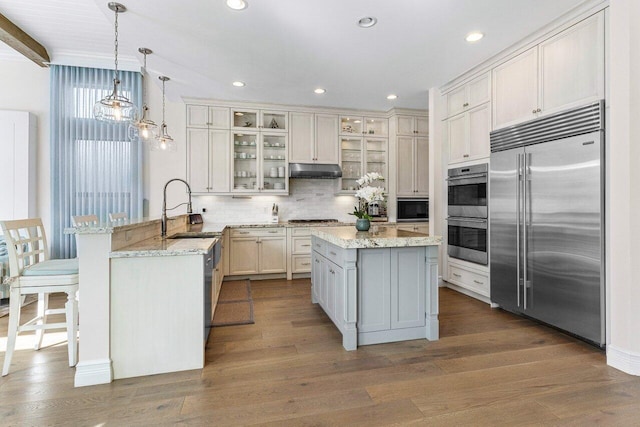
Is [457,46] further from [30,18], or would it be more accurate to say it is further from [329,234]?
[30,18]

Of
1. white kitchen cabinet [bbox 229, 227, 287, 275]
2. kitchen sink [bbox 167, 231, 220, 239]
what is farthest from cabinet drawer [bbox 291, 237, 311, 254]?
kitchen sink [bbox 167, 231, 220, 239]

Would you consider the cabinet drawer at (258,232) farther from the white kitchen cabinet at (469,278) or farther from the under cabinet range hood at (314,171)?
the white kitchen cabinet at (469,278)

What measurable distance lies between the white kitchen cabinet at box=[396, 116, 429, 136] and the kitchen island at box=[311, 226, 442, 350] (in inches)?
126

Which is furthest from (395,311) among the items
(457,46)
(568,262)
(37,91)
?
(37,91)

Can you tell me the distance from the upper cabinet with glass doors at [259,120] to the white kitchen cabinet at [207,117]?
138mm

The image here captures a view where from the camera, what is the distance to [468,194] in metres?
3.83

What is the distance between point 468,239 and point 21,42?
5912 mm

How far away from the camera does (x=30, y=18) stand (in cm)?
366

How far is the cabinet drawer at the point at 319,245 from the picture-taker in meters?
3.16

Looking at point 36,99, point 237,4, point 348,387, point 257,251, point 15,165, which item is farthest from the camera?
point 257,251

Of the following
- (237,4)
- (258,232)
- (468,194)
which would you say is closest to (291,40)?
(237,4)

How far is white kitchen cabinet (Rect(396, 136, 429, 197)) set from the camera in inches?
211

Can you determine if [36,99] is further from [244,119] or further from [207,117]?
[244,119]

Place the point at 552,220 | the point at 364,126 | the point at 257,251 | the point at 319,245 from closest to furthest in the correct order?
the point at 552,220 < the point at 319,245 < the point at 257,251 < the point at 364,126
